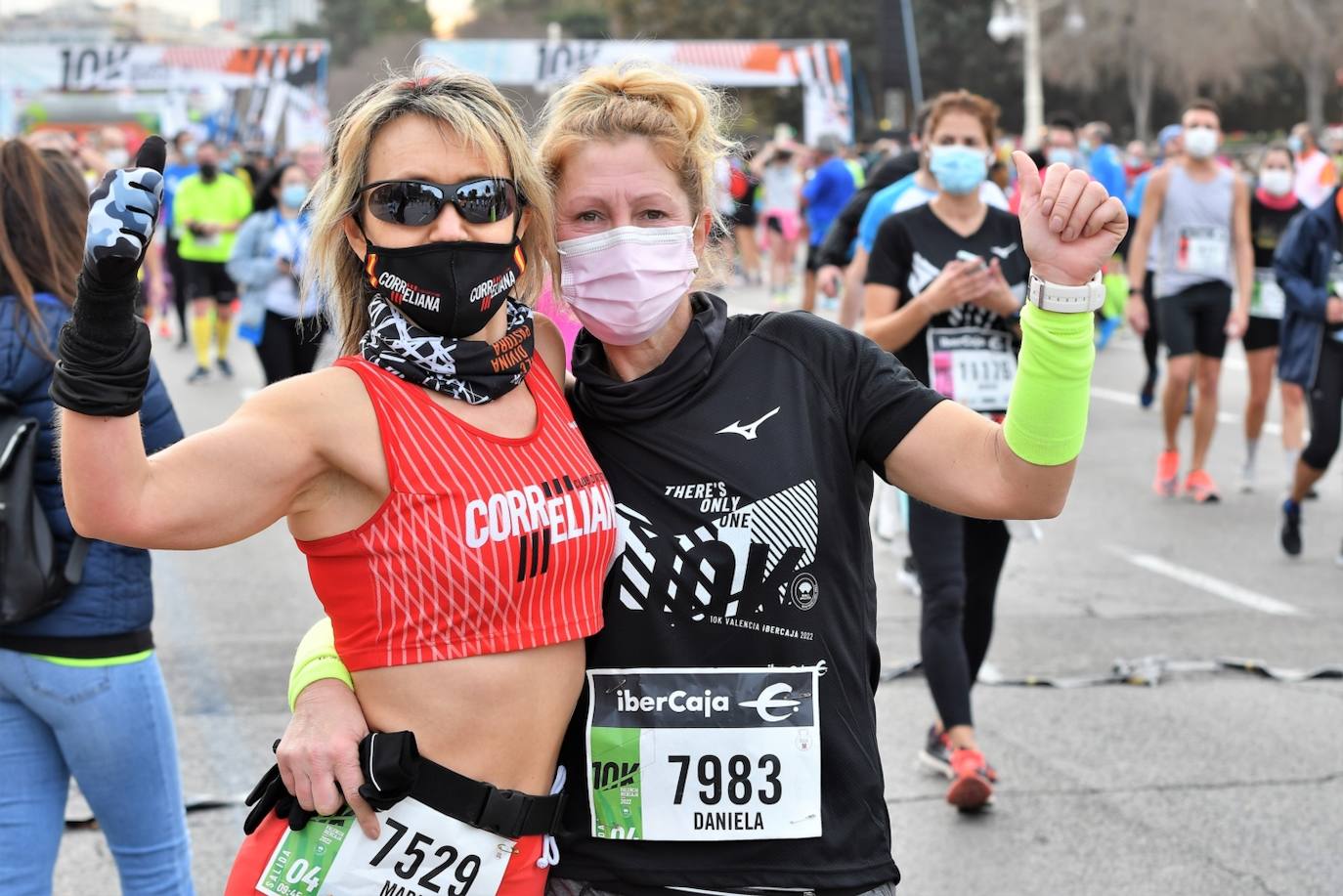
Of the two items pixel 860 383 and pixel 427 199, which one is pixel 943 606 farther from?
pixel 427 199

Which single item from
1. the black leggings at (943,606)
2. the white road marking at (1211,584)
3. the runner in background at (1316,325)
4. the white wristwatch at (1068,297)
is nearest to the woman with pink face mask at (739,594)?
the white wristwatch at (1068,297)

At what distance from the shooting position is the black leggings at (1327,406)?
838 centimetres

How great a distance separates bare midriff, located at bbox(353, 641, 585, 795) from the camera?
2283mm

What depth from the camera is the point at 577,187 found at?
2.58 m

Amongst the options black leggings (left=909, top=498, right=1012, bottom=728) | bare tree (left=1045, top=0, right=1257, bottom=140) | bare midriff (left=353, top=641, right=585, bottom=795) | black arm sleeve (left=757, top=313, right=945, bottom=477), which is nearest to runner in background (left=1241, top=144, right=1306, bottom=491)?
black leggings (left=909, top=498, right=1012, bottom=728)

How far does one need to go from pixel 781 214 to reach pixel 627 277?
808 inches

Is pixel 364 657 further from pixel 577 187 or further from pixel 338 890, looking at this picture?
pixel 577 187

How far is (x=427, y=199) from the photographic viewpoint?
7.84ft

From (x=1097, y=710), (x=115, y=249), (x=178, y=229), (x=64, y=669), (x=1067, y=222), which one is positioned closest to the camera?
(x=115, y=249)

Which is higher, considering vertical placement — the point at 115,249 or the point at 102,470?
the point at 115,249

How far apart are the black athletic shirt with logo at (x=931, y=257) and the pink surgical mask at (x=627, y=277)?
2747 millimetres

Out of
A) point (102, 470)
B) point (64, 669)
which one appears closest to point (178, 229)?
point (64, 669)

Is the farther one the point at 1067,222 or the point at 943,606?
the point at 943,606

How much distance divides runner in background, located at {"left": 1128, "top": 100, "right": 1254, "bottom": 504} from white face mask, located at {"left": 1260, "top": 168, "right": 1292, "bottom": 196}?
1278 millimetres
